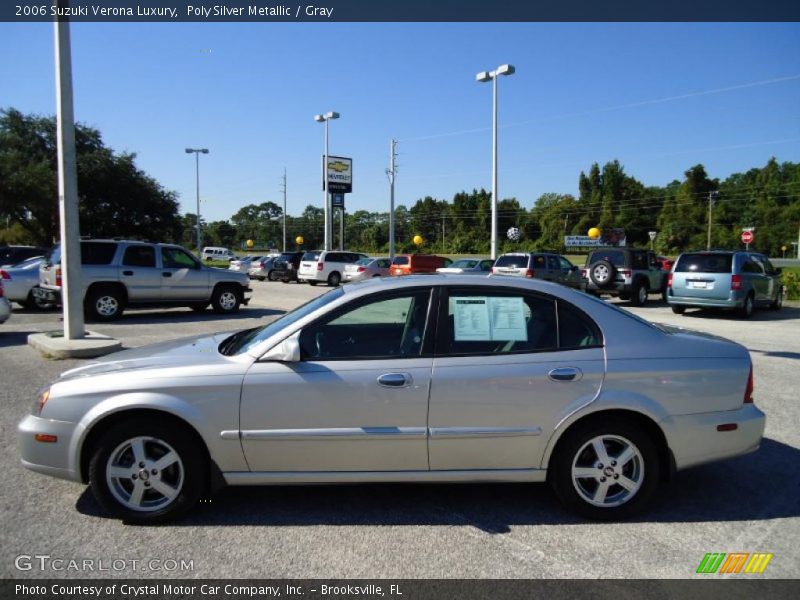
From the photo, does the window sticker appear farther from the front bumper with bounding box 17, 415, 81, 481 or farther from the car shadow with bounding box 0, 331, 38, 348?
the car shadow with bounding box 0, 331, 38, 348

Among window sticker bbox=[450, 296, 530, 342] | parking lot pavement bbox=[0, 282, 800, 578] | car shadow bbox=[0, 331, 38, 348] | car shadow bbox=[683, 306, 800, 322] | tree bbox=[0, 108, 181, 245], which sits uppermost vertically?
tree bbox=[0, 108, 181, 245]

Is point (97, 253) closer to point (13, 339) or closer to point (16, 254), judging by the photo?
point (13, 339)

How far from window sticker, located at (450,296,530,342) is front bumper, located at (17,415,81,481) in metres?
2.48

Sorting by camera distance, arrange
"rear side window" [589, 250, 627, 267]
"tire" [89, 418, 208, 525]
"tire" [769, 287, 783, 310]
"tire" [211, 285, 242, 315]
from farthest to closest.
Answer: "rear side window" [589, 250, 627, 267] → "tire" [769, 287, 783, 310] → "tire" [211, 285, 242, 315] → "tire" [89, 418, 208, 525]

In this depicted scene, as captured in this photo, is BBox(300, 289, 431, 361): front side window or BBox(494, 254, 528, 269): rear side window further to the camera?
BBox(494, 254, 528, 269): rear side window

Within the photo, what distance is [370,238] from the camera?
112 meters

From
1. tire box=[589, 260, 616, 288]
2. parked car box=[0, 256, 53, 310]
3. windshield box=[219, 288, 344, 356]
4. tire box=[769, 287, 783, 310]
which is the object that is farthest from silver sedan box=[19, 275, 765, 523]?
tire box=[589, 260, 616, 288]

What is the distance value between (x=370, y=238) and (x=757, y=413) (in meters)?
109

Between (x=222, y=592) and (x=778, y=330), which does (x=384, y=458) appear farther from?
(x=778, y=330)

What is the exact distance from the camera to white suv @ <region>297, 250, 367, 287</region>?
30.8 meters

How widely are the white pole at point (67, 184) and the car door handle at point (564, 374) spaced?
8.36 m

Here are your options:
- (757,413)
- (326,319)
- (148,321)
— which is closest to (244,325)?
(148,321)

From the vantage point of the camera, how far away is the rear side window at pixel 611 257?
790 inches

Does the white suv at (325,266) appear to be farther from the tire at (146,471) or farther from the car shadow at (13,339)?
the tire at (146,471)
